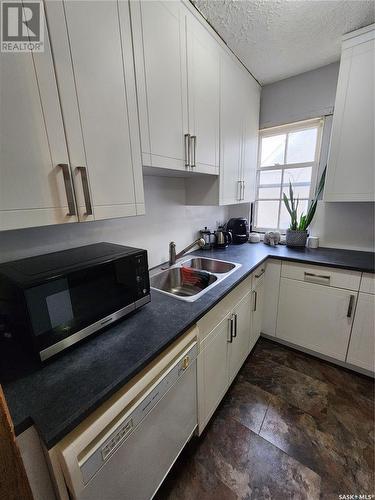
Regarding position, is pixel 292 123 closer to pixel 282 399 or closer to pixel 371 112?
pixel 371 112

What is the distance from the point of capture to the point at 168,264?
1678 mm

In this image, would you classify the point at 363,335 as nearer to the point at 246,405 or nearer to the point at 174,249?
the point at 246,405

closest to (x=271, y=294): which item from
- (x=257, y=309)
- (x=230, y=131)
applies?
(x=257, y=309)

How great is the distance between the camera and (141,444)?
0.78m

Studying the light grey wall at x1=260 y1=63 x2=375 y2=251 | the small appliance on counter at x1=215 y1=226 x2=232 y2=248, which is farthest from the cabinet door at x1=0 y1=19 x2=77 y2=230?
the light grey wall at x1=260 y1=63 x2=375 y2=251

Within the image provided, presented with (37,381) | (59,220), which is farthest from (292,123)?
(37,381)

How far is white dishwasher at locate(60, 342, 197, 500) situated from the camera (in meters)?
0.58

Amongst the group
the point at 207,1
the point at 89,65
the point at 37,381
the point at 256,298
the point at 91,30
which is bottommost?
the point at 256,298

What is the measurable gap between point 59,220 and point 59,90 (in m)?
0.43

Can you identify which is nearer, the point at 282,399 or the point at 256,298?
the point at 282,399

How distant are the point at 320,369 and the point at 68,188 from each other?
2.20m

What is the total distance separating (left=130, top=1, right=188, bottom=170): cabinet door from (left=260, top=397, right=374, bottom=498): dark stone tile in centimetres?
172

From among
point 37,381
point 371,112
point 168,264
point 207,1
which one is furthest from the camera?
point 168,264

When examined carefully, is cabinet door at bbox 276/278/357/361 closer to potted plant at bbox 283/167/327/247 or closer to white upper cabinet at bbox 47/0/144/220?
potted plant at bbox 283/167/327/247
